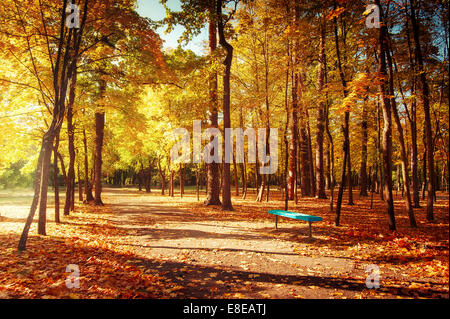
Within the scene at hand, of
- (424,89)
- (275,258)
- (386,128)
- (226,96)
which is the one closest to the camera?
→ (275,258)

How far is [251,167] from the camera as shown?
3275cm

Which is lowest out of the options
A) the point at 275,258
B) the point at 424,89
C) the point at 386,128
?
the point at 275,258

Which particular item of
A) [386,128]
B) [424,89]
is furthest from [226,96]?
[424,89]

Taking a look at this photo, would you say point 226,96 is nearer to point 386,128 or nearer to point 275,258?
point 386,128

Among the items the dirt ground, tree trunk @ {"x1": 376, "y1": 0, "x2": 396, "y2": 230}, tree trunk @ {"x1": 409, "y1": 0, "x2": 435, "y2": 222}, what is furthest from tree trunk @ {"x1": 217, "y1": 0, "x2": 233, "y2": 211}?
tree trunk @ {"x1": 409, "y1": 0, "x2": 435, "y2": 222}

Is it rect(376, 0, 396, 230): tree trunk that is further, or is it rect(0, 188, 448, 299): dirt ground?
rect(376, 0, 396, 230): tree trunk

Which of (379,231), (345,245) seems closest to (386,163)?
(379,231)

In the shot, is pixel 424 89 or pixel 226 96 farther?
pixel 226 96

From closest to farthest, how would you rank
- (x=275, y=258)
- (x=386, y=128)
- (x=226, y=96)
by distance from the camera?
(x=275, y=258) → (x=386, y=128) → (x=226, y=96)

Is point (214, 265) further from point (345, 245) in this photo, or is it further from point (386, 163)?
point (386, 163)

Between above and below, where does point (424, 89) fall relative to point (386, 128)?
above

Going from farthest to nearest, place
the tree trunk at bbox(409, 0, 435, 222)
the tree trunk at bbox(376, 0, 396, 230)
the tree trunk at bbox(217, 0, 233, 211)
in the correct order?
the tree trunk at bbox(217, 0, 233, 211), the tree trunk at bbox(409, 0, 435, 222), the tree trunk at bbox(376, 0, 396, 230)

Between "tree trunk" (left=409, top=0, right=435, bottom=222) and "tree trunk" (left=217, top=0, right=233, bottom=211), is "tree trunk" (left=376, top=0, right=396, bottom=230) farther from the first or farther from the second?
"tree trunk" (left=217, top=0, right=233, bottom=211)
